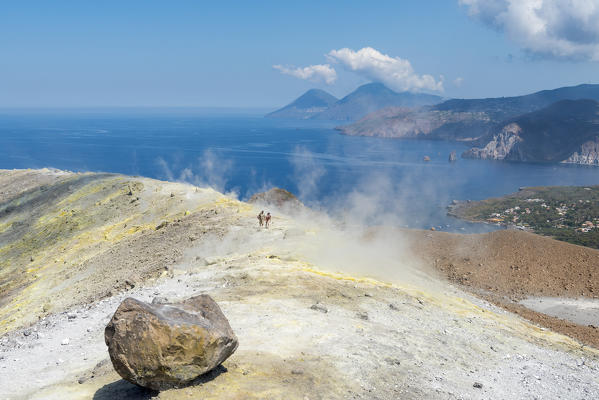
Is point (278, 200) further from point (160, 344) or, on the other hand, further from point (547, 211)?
point (547, 211)

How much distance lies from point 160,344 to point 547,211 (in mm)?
134971

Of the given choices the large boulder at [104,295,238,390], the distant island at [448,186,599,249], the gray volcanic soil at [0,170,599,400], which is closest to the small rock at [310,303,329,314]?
the gray volcanic soil at [0,170,599,400]

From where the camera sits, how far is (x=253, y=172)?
6639 inches

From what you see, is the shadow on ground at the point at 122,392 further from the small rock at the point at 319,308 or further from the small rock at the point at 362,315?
the small rock at the point at 362,315

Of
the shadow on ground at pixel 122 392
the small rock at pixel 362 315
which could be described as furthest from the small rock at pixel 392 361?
the shadow on ground at pixel 122 392

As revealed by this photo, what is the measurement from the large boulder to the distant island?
97898 millimetres

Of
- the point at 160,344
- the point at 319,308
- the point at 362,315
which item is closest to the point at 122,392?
the point at 160,344

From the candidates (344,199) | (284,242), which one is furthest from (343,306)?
(344,199)

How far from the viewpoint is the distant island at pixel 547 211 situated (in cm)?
10350

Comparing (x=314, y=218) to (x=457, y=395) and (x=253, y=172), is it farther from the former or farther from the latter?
(x=253, y=172)

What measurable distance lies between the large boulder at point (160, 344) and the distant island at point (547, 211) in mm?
97898

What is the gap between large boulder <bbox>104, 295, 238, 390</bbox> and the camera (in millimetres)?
10352

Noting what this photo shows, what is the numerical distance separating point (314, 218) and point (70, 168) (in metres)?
141

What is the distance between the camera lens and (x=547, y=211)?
124 m
